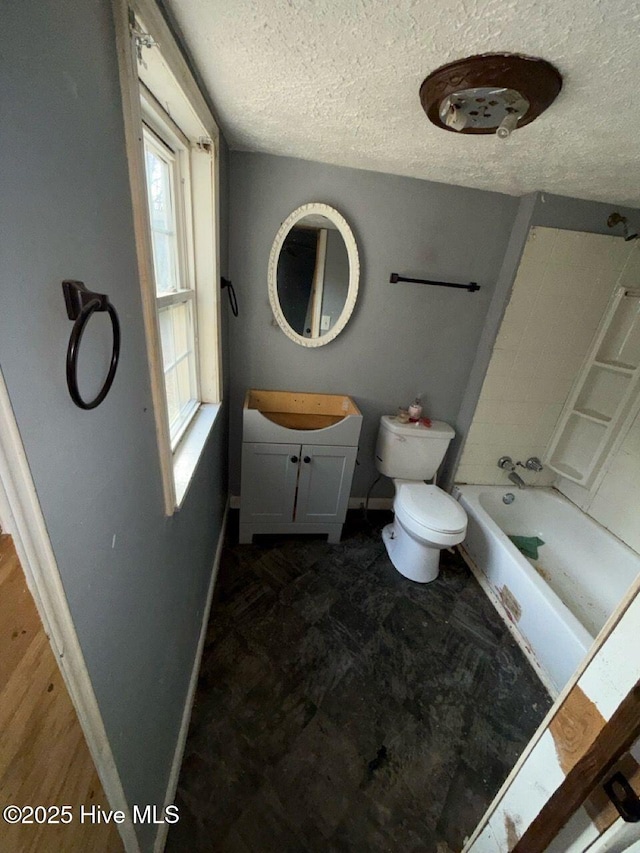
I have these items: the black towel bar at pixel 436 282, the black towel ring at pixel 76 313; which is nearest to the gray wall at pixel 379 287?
the black towel bar at pixel 436 282

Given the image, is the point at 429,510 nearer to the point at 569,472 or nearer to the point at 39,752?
the point at 569,472

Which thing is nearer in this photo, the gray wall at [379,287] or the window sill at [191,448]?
the window sill at [191,448]

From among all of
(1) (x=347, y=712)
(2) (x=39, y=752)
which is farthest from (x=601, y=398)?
(2) (x=39, y=752)

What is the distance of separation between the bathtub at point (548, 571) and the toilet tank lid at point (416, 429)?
435mm

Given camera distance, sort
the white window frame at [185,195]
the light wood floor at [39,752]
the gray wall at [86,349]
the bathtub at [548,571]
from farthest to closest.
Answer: the bathtub at [548,571] < the light wood floor at [39,752] < the white window frame at [185,195] < the gray wall at [86,349]

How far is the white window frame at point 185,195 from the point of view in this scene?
575 mm

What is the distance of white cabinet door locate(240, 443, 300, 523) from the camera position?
180 centimetres

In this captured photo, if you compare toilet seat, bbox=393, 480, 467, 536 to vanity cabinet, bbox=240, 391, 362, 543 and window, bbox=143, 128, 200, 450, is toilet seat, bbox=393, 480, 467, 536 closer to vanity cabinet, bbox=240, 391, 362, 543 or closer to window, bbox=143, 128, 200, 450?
vanity cabinet, bbox=240, 391, 362, 543

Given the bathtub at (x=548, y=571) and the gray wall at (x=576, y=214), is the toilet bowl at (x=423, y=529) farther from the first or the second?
the gray wall at (x=576, y=214)

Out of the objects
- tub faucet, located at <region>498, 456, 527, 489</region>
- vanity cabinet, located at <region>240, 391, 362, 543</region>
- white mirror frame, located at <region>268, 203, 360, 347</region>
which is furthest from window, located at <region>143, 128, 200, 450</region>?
tub faucet, located at <region>498, 456, 527, 489</region>

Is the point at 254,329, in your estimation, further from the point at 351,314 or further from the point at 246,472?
the point at 246,472

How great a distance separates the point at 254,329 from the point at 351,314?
56cm

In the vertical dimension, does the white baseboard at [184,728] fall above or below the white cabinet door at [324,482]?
below

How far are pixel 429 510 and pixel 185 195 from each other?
5.95 ft
